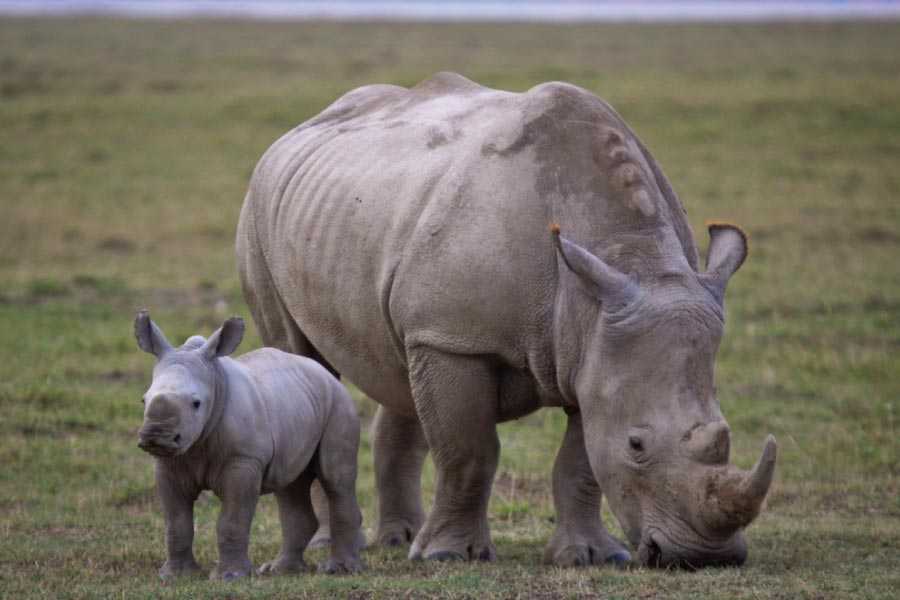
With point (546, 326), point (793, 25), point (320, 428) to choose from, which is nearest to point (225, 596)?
point (320, 428)

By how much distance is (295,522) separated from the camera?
7.14 metres

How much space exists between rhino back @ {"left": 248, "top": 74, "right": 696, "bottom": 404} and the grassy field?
1.06 meters

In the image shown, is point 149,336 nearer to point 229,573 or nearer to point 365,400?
point 229,573

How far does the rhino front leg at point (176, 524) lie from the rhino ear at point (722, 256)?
231 centimetres

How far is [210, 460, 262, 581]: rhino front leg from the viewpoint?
646 cm

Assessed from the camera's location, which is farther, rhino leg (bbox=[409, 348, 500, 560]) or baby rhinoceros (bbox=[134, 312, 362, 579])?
rhino leg (bbox=[409, 348, 500, 560])

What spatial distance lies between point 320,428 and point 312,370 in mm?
304

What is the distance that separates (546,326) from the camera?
6.68 meters

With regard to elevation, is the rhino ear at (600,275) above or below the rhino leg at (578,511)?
above

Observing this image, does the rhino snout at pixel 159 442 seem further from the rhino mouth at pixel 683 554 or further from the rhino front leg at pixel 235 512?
the rhino mouth at pixel 683 554

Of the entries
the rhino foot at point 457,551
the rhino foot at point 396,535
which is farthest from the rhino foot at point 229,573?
the rhino foot at point 396,535

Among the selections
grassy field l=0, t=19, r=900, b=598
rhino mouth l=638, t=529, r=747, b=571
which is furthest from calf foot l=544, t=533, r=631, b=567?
rhino mouth l=638, t=529, r=747, b=571

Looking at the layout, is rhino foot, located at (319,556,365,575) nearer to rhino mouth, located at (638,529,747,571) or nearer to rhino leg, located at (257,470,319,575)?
rhino leg, located at (257,470,319,575)

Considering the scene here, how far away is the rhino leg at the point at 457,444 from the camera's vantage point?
694 centimetres
